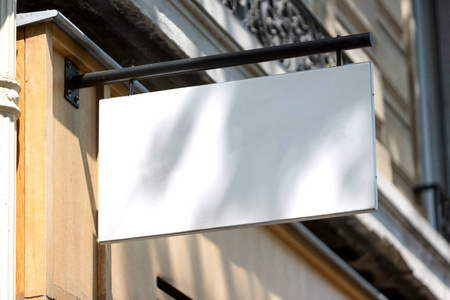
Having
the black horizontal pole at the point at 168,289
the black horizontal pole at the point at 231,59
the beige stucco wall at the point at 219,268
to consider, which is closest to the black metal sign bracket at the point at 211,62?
the black horizontal pole at the point at 231,59

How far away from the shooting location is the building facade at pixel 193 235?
449 centimetres

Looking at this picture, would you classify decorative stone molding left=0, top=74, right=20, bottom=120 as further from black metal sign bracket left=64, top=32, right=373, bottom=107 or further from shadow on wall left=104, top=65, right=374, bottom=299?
shadow on wall left=104, top=65, right=374, bottom=299

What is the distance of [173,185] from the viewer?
14.4 feet

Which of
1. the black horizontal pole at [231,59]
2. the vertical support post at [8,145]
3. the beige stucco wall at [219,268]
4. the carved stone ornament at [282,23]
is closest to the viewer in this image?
the vertical support post at [8,145]

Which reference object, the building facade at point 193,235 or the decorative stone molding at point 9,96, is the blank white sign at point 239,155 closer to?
the building facade at point 193,235

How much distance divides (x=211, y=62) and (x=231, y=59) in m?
0.09

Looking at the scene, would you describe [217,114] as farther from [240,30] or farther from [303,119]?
[240,30]

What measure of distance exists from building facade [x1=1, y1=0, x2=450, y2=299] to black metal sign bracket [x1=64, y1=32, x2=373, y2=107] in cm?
10

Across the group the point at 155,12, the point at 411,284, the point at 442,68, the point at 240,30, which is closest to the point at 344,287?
the point at 411,284

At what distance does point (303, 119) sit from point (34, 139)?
44.3 inches

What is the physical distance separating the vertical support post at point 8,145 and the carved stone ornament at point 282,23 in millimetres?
2774

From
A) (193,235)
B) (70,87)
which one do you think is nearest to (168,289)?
(193,235)

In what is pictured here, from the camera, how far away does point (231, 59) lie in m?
4.55

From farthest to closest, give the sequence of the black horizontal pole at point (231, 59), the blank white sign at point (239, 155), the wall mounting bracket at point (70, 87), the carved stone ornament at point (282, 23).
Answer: the carved stone ornament at point (282, 23)
the wall mounting bracket at point (70, 87)
the black horizontal pole at point (231, 59)
the blank white sign at point (239, 155)
